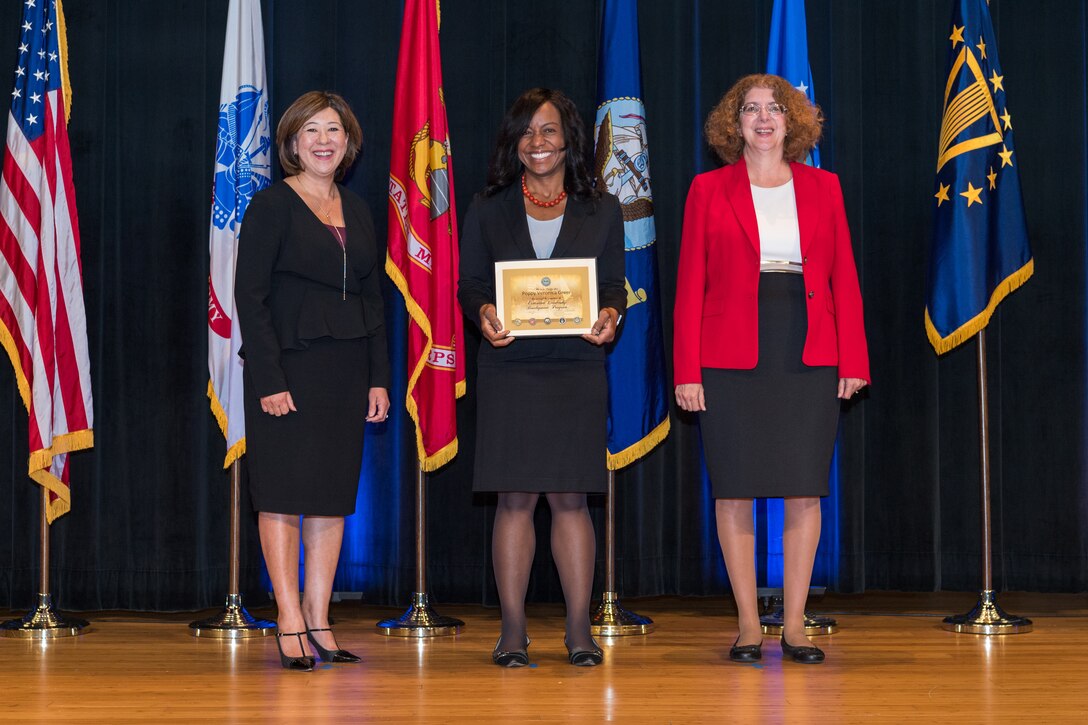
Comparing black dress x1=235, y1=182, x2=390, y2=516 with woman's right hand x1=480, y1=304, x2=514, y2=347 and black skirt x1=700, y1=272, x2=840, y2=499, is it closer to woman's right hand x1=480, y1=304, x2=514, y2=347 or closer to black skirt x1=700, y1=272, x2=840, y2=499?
woman's right hand x1=480, y1=304, x2=514, y2=347

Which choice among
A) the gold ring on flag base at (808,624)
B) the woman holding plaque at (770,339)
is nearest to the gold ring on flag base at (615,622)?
the gold ring on flag base at (808,624)

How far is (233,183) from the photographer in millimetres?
4023

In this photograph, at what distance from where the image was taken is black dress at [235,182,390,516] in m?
3.09

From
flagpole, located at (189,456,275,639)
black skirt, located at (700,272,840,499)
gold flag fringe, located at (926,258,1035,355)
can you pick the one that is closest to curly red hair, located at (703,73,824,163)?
black skirt, located at (700,272,840,499)

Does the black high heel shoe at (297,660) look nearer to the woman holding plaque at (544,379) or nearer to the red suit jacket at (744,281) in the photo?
the woman holding plaque at (544,379)

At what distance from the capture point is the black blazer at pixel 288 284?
3.08 metres

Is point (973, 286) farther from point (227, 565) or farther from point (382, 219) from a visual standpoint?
point (227, 565)

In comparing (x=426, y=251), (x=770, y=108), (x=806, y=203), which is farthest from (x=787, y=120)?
(x=426, y=251)

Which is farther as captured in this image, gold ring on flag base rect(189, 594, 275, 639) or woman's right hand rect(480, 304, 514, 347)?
gold ring on flag base rect(189, 594, 275, 639)

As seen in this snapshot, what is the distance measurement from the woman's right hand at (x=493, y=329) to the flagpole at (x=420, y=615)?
1.05 metres

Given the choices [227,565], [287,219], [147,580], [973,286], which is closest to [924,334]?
[973,286]

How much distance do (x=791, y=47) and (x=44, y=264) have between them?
9.30ft

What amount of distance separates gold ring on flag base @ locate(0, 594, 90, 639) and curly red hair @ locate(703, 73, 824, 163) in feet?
9.03

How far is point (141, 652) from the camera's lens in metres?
3.50
